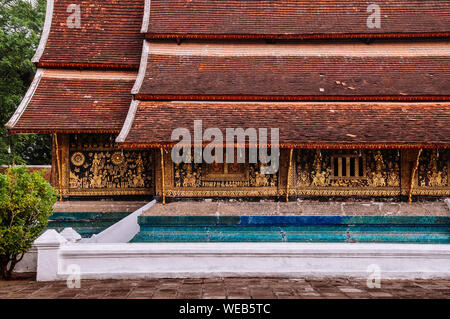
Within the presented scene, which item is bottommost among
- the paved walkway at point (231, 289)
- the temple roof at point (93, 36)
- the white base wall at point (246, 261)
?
the paved walkway at point (231, 289)

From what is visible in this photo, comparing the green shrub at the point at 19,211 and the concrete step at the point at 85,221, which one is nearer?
the green shrub at the point at 19,211

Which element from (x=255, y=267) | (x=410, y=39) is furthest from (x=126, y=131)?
Result: (x=410, y=39)

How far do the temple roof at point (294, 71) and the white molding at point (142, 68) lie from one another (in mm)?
26

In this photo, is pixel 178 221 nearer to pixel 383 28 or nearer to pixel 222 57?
pixel 222 57

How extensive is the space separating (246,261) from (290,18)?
23.8 feet

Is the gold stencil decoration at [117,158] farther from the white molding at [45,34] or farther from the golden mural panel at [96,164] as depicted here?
the white molding at [45,34]

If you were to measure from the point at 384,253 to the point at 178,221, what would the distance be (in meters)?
4.19

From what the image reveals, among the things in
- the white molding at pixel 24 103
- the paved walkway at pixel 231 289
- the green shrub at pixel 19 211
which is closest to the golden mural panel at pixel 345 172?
the paved walkway at pixel 231 289

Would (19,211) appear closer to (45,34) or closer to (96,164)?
(96,164)

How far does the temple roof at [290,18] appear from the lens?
9.79 metres

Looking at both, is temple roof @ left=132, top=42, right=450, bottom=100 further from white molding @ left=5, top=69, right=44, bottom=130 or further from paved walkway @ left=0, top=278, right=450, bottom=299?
paved walkway @ left=0, top=278, right=450, bottom=299

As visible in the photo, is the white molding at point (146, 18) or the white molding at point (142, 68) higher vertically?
the white molding at point (146, 18)

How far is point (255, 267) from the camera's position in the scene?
237 inches

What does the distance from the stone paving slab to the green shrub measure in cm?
217
